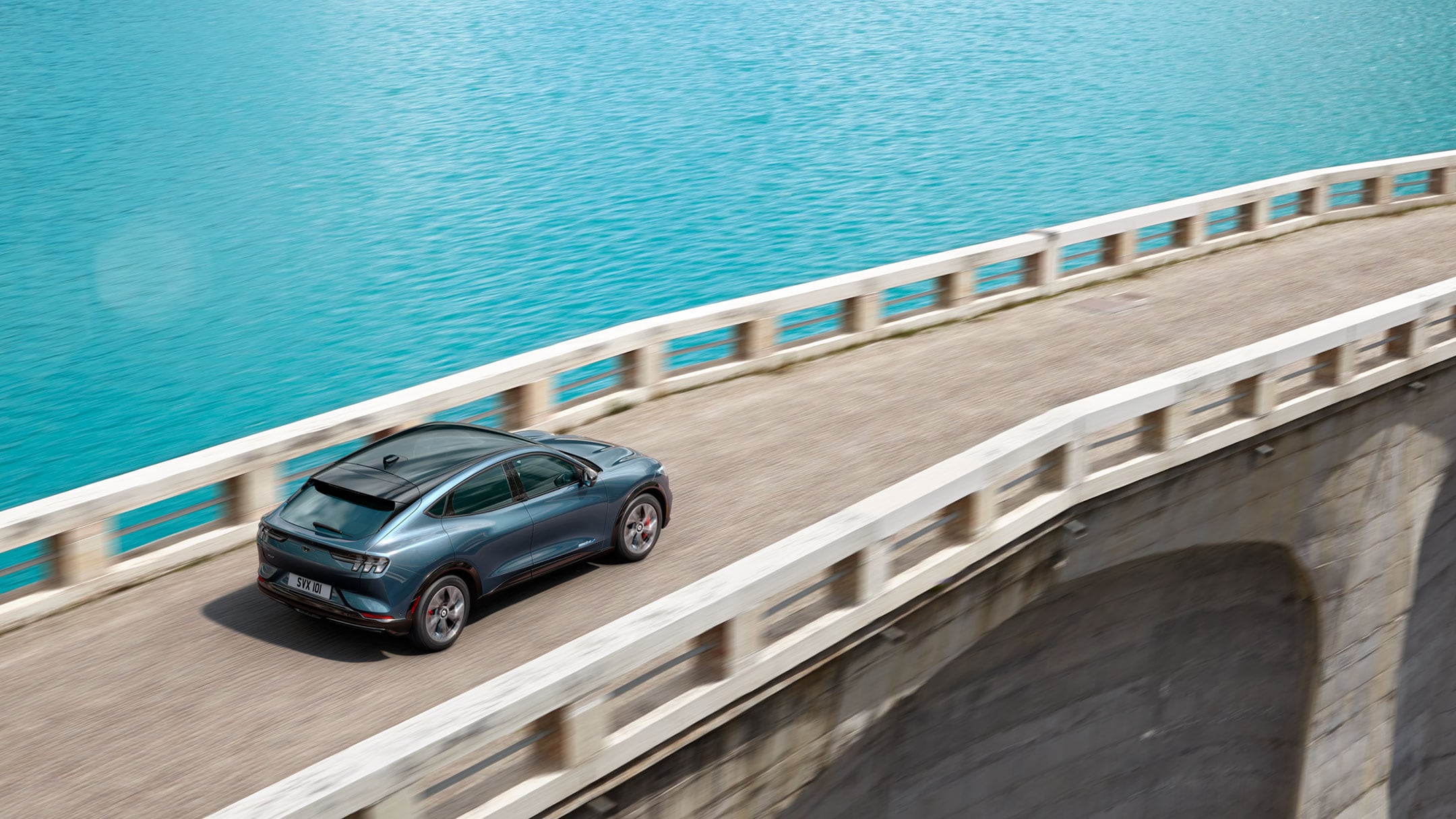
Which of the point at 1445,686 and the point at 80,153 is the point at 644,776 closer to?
the point at 1445,686

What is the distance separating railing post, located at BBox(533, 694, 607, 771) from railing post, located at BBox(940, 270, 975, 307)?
10850mm

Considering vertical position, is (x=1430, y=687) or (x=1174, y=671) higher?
(x=1174, y=671)

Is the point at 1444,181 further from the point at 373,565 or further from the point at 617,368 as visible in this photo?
the point at 373,565

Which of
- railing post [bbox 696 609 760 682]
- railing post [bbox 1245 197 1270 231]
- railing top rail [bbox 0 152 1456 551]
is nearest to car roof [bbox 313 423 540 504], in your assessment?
railing top rail [bbox 0 152 1456 551]

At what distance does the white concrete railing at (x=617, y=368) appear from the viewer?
34.2 ft

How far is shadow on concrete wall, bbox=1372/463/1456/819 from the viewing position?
1736 centimetres

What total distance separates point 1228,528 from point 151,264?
3518 centimetres

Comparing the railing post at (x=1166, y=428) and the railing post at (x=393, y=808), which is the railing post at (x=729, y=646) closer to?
the railing post at (x=393, y=808)

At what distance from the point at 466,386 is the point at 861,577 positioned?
4.89 meters

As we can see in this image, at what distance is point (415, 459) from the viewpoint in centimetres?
995

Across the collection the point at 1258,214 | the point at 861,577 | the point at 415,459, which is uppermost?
the point at 1258,214

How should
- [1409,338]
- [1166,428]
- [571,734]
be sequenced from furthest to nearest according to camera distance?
[1409,338]
[1166,428]
[571,734]

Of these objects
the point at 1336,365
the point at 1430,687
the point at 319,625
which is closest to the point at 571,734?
the point at 319,625

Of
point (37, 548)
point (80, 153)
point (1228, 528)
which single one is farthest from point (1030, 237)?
point (80, 153)
